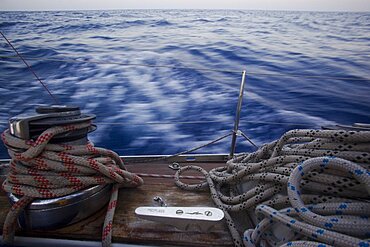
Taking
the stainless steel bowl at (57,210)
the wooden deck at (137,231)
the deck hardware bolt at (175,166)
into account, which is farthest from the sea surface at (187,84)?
the stainless steel bowl at (57,210)

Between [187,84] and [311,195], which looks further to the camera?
[187,84]

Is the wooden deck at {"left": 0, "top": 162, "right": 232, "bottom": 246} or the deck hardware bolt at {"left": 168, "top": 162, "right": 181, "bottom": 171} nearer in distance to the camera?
the wooden deck at {"left": 0, "top": 162, "right": 232, "bottom": 246}

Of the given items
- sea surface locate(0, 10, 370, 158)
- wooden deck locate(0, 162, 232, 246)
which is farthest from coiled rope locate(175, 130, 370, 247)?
sea surface locate(0, 10, 370, 158)

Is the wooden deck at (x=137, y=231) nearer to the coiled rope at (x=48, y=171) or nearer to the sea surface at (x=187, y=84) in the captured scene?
the coiled rope at (x=48, y=171)

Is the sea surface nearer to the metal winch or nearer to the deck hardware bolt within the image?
the deck hardware bolt

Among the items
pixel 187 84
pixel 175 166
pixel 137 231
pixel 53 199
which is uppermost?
pixel 53 199

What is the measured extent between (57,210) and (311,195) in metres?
0.74

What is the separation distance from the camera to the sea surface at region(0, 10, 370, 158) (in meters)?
3.38

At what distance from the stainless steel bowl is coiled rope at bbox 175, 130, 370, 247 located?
45 centimetres

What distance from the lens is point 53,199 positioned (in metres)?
0.89

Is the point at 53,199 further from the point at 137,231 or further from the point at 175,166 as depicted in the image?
the point at 175,166

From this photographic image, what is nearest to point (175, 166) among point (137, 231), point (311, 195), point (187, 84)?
point (137, 231)

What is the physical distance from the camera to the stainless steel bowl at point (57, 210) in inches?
34.7

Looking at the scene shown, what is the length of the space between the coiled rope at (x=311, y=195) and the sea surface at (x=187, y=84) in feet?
3.10
